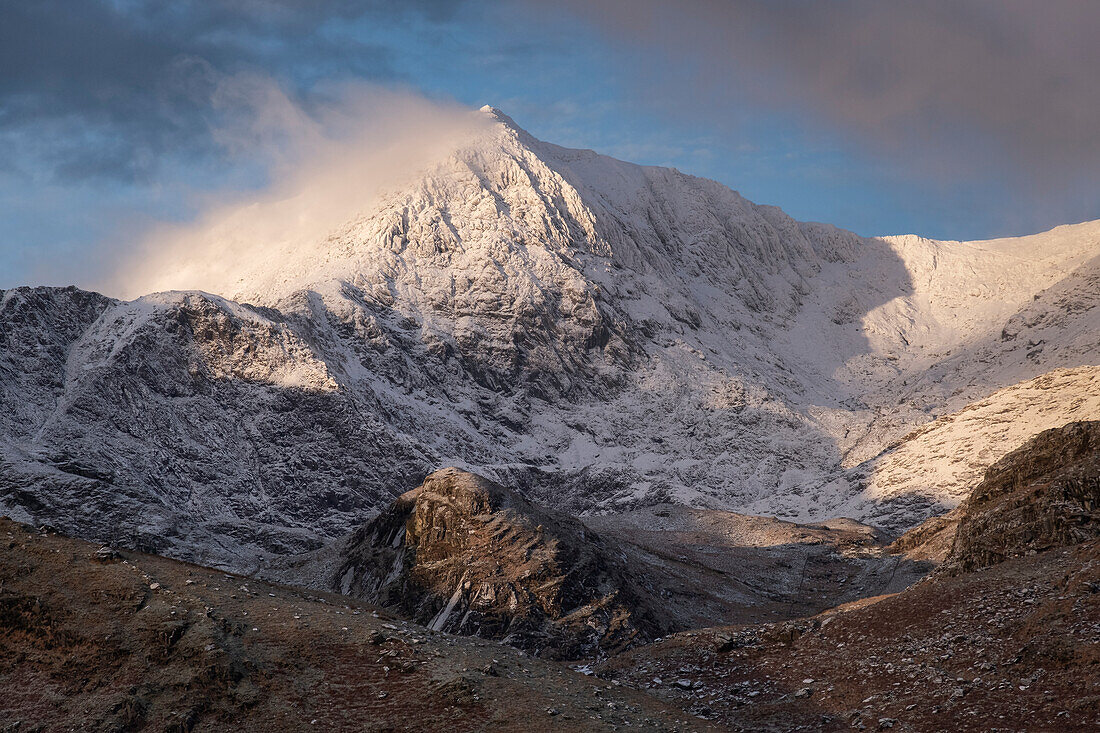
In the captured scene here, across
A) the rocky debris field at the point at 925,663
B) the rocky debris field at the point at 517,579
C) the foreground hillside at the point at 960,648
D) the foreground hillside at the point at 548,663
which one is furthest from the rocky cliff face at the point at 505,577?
the rocky debris field at the point at 925,663

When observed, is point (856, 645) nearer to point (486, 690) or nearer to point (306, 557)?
point (486, 690)

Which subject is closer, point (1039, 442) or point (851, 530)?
point (1039, 442)

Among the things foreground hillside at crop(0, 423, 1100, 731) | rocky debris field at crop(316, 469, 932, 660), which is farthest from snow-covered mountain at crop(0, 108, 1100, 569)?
foreground hillside at crop(0, 423, 1100, 731)

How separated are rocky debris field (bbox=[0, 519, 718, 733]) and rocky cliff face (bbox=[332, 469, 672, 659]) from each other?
18.8 m

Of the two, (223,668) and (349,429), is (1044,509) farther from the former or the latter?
(349,429)

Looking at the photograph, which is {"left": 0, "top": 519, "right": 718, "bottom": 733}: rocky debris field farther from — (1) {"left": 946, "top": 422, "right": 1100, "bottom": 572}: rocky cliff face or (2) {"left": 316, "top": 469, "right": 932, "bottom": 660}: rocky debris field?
(2) {"left": 316, "top": 469, "right": 932, "bottom": 660}: rocky debris field

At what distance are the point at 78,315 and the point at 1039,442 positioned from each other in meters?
156

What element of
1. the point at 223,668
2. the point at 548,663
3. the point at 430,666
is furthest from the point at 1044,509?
the point at 223,668

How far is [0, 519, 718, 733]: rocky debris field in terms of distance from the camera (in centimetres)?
2400

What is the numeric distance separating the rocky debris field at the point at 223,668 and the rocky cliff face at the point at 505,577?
61.7 feet

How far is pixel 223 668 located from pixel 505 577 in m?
26.1

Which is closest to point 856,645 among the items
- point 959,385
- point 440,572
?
point 440,572

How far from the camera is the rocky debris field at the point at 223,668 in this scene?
78.7 ft

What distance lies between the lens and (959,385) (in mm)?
194250
